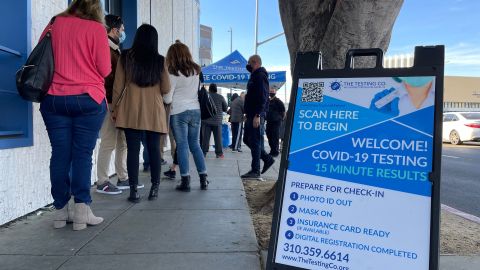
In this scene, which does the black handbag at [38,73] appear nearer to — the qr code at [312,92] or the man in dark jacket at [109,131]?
the man in dark jacket at [109,131]

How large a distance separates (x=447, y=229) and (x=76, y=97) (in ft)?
12.4

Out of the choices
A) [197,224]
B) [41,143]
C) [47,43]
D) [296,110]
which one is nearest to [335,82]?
[296,110]

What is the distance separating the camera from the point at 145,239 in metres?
3.82

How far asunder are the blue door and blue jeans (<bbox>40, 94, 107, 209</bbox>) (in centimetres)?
64

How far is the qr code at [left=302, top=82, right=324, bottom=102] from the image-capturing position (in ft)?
9.39

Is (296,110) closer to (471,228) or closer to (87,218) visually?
(87,218)

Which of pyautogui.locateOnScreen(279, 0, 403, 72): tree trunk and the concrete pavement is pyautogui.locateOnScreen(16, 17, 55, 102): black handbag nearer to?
the concrete pavement

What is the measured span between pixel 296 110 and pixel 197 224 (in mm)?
1893

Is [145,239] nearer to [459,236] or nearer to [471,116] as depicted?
[459,236]

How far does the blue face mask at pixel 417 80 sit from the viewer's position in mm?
2594

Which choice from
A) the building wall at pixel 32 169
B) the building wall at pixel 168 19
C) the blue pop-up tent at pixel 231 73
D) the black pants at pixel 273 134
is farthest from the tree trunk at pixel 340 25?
the blue pop-up tent at pixel 231 73

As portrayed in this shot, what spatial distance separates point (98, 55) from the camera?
12.9 feet

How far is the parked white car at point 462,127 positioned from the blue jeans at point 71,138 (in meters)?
18.8

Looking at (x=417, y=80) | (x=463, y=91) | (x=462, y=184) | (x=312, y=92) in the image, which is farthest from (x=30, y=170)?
(x=463, y=91)
